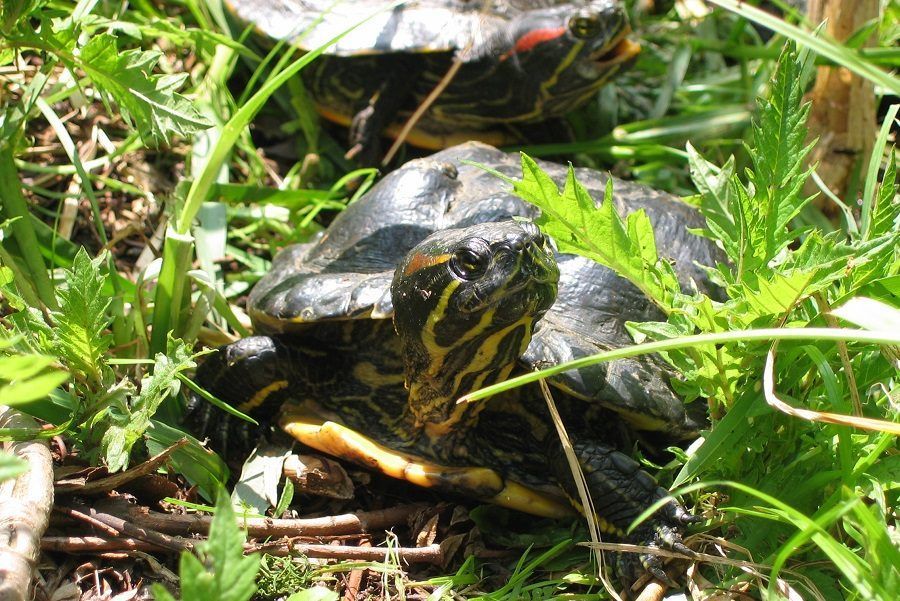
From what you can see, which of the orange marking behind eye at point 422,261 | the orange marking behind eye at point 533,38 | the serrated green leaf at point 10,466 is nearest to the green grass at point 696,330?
the serrated green leaf at point 10,466

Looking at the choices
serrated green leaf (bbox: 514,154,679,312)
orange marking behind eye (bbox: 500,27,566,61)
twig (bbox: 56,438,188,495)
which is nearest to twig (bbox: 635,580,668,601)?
serrated green leaf (bbox: 514,154,679,312)

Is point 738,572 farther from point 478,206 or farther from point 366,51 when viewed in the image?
point 366,51

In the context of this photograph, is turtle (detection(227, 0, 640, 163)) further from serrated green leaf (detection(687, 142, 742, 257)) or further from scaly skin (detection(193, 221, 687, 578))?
serrated green leaf (detection(687, 142, 742, 257))

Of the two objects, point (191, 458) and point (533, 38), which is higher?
point (533, 38)

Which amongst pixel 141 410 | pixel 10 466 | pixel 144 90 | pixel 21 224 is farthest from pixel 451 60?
pixel 10 466

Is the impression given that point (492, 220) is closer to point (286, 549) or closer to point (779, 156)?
point (779, 156)

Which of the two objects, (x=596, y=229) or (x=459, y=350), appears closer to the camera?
(x=596, y=229)

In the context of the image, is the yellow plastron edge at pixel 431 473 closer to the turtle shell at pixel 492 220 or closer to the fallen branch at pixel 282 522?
the fallen branch at pixel 282 522

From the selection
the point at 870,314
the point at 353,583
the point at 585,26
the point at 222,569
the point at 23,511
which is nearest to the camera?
the point at 222,569

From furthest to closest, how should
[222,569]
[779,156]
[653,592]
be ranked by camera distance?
[653,592]
[779,156]
[222,569]
